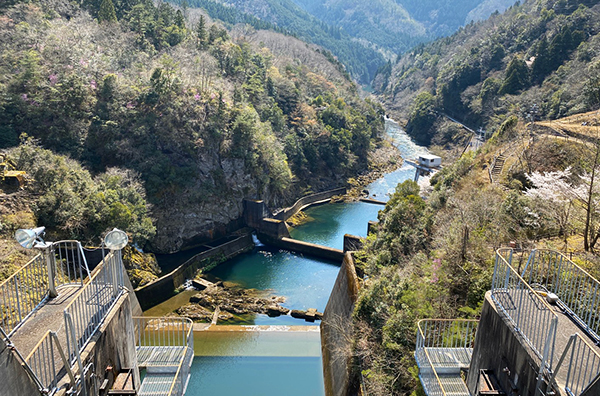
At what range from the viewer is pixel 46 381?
5.80 metres

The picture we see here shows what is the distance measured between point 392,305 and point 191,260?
19.0 metres

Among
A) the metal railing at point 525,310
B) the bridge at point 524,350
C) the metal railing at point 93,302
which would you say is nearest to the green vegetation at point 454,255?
the bridge at point 524,350

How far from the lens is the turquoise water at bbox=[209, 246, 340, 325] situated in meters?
27.8

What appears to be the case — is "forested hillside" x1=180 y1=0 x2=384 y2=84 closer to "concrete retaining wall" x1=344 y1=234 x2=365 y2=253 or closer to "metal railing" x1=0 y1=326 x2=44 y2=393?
"concrete retaining wall" x1=344 y1=234 x2=365 y2=253

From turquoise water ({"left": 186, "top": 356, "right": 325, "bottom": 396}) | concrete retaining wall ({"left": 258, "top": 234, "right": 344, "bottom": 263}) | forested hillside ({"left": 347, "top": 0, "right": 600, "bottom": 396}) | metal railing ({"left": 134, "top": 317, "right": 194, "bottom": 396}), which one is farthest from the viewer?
concrete retaining wall ({"left": 258, "top": 234, "right": 344, "bottom": 263})

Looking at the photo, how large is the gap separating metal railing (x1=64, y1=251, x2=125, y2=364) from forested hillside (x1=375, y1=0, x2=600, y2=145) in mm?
34800

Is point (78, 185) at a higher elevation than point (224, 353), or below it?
higher

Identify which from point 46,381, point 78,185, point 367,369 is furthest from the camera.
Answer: point 78,185

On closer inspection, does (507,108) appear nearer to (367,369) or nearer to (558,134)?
(558,134)

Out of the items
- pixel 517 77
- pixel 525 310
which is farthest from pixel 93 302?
pixel 517 77

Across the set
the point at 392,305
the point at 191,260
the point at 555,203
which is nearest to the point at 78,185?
the point at 191,260

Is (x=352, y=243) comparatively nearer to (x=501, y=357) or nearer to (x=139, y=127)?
(x=139, y=127)

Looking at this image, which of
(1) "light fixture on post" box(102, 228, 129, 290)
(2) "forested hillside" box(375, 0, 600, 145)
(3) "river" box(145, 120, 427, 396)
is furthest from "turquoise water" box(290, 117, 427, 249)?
(1) "light fixture on post" box(102, 228, 129, 290)

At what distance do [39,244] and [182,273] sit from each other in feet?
76.2
